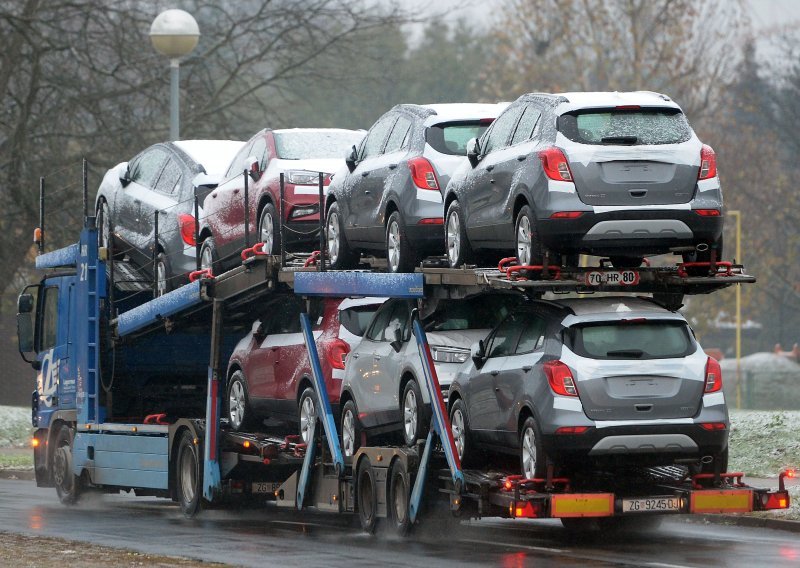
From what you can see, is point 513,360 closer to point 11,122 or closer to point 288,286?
point 288,286

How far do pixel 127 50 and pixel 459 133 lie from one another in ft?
58.7

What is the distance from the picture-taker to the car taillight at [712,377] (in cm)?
1252

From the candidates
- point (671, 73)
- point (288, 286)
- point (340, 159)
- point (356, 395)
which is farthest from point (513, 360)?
point (671, 73)

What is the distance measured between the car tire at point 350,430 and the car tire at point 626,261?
2.93 metres

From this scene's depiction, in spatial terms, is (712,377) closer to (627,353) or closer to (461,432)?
(627,353)

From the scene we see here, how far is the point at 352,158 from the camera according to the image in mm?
15852

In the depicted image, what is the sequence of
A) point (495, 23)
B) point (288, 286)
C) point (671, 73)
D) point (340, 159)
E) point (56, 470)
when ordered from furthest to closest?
point (495, 23)
point (671, 73)
point (56, 470)
point (340, 159)
point (288, 286)

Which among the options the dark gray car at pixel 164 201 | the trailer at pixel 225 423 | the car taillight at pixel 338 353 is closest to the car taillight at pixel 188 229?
the dark gray car at pixel 164 201

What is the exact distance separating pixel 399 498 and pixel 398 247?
6.99 feet

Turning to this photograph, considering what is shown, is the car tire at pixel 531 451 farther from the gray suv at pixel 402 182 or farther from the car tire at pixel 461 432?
the gray suv at pixel 402 182

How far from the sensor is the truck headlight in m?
14.2

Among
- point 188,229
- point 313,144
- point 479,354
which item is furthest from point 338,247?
point 188,229

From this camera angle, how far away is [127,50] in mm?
31594

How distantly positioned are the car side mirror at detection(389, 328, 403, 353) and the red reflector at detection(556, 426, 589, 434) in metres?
2.66
